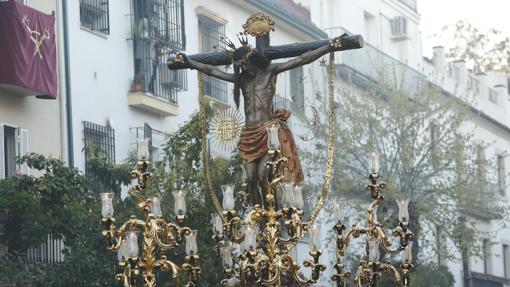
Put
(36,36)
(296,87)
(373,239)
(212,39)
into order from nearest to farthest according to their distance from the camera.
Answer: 1. (373,239)
2. (36,36)
3. (212,39)
4. (296,87)

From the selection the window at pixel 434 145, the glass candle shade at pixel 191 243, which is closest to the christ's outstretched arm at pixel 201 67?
the glass candle shade at pixel 191 243

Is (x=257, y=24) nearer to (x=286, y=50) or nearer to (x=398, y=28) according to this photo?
(x=286, y=50)

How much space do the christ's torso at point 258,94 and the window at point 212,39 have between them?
14.8 metres

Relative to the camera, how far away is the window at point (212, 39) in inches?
1204

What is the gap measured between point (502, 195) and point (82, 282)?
26.7 metres

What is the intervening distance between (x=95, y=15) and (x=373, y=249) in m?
13.4

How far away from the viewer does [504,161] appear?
5138 cm

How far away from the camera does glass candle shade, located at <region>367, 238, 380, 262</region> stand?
15.3 meters

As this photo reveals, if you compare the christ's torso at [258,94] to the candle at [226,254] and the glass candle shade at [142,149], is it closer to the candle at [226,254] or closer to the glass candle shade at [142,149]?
the glass candle shade at [142,149]

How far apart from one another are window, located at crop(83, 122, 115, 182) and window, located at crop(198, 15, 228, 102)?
3157 mm

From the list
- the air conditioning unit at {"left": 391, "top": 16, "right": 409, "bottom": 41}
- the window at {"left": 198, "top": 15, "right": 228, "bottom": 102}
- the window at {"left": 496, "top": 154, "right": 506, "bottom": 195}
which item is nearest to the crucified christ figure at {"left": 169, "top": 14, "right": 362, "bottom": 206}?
the window at {"left": 198, "top": 15, "right": 228, "bottom": 102}

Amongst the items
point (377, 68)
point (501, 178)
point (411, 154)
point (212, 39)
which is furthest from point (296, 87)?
point (501, 178)

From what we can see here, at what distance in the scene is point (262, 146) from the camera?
15.1 meters

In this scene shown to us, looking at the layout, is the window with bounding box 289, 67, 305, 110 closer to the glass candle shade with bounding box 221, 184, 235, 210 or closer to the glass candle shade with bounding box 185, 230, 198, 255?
the glass candle shade with bounding box 185, 230, 198, 255
